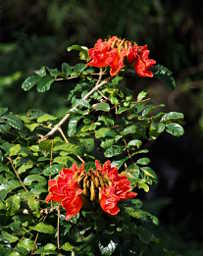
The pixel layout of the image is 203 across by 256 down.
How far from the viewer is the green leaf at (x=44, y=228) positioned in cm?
131

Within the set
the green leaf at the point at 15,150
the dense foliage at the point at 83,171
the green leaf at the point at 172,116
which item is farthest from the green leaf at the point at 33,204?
the green leaf at the point at 172,116

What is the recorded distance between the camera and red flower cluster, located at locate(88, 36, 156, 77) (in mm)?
1415

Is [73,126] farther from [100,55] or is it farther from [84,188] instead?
[84,188]

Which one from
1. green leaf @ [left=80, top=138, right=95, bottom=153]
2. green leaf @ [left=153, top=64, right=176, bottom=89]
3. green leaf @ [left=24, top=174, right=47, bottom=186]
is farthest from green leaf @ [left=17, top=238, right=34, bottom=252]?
green leaf @ [left=153, top=64, right=176, bottom=89]

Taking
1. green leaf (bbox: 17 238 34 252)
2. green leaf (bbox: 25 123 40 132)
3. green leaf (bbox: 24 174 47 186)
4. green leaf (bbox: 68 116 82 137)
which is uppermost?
green leaf (bbox: 68 116 82 137)

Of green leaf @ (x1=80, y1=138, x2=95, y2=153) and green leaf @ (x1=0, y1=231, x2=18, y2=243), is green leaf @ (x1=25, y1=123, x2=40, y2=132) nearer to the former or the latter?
green leaf @ (x1=80, y1=138, x2=95, y2=153)

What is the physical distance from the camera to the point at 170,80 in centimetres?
156

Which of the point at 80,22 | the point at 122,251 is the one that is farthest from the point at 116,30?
the point at 122,251

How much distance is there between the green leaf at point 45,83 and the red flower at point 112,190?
0.36m

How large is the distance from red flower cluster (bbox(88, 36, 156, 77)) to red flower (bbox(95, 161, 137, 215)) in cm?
28

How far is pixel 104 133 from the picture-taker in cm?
143

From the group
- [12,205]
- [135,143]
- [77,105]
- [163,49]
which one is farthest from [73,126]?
[163,49]

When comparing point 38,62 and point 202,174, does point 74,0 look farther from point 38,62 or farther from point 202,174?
point 202,174

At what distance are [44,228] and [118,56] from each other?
1.39 ft
